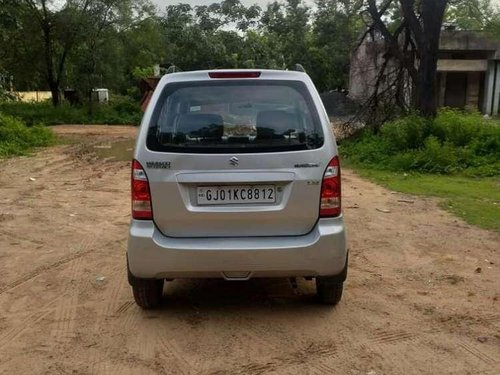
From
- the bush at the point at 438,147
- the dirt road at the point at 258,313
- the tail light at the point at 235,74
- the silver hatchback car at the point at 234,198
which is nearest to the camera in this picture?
the dirt road at the point at 258,313

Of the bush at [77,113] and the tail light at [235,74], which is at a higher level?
the tail light at [235,74]

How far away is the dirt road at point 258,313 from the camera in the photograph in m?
3.77

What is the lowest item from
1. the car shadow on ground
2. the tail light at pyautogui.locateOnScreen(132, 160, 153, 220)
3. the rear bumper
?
the car shadow on ground

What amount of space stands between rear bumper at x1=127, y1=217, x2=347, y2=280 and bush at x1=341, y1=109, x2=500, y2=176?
339 inches

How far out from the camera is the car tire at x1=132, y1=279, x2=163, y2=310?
4.38 m

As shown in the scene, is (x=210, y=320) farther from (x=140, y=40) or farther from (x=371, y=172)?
(x=140, y=40)

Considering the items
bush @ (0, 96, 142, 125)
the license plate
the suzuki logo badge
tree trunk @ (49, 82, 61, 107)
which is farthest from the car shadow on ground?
tree trunk @ (49, 82, 61, 107)

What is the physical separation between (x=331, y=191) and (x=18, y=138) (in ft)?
52.7

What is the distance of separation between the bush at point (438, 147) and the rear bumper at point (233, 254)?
28.3ft

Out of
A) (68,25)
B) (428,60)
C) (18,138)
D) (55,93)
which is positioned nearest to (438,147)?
(428,60)

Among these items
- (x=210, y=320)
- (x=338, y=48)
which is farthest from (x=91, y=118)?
(x=210, y=320)

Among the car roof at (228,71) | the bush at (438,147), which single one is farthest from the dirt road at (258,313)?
the bush at (438,147)

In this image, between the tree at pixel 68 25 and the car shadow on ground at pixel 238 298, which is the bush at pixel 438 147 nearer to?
the car shadow on ground at pixel 238 298

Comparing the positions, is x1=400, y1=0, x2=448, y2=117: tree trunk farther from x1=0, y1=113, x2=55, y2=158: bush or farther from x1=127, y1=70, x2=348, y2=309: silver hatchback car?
x1=127, y1=70, x2=348, y2=309: silver hatchback car
